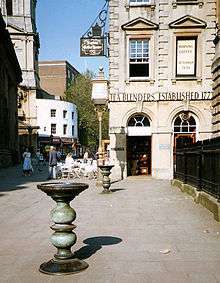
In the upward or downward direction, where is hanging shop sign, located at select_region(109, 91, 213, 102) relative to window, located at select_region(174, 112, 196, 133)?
upward

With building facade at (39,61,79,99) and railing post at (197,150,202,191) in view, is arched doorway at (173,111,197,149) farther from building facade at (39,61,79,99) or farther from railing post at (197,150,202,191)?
building facade at (39,61,79,99)

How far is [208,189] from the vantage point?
1037 centimetres

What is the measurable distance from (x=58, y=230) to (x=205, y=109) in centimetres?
1687

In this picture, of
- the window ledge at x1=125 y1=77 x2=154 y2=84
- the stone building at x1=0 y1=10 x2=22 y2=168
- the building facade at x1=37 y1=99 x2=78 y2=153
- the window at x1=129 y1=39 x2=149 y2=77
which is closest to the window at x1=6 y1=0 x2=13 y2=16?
the stone building at x1=0 y1=10 x2=22 y2=168

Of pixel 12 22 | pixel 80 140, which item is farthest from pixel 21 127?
pixel 80 140

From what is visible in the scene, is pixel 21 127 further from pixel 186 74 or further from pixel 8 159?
pixel 186 74

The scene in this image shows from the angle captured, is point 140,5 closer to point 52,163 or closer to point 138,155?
point 138,155

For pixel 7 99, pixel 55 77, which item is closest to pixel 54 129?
pixel 55 77

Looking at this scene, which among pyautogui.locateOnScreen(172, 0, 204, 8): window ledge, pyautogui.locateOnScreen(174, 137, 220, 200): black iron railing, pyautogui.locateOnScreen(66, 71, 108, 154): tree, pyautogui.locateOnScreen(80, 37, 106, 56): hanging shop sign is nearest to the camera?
pyautogui.locateOnScreen(174, 137, 220, 200): black iron railing

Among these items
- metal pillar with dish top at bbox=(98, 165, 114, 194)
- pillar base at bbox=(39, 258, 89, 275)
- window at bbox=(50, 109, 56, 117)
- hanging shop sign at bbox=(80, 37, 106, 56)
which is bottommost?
pillar base at bbox=(39, 258, 89, 275)

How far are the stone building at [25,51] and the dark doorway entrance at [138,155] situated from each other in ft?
105

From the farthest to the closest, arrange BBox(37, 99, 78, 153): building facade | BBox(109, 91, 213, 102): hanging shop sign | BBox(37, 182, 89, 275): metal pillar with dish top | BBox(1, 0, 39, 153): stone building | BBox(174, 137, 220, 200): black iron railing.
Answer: BBox(37, 99, 78, 153): building facade < BBox(1, 0, 39, 153): stone building < BBox(109, 91, 213, 102): hanging shop sign < BBox(174, 137, 220, 200): black iron railing < BBox(37, 182, 89, 275): metal pillar with dish top

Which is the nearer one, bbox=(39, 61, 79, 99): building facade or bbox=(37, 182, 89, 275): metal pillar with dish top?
bbox=(37, 182, 89, 275): metal pillar with dish top

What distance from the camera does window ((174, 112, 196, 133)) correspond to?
2145cm
